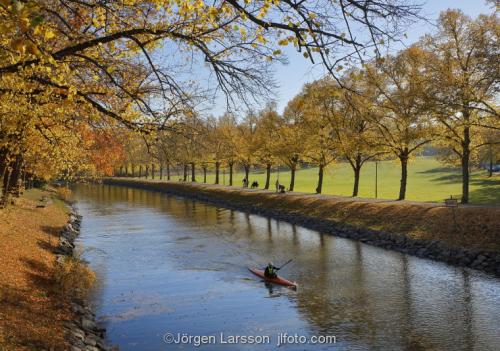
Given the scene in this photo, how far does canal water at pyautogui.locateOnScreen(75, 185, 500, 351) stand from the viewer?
51.4 ft

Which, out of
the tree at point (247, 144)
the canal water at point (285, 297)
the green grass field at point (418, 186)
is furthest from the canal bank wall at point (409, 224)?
the tree at point (247, 144)

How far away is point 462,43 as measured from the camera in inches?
1318

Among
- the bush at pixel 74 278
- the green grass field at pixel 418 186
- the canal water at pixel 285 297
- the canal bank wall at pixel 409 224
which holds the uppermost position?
the green grass field at pixel 418 186

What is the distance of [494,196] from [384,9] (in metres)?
42.7

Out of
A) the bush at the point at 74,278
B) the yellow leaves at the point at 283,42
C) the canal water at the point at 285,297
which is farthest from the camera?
the bush at the point at 74,278

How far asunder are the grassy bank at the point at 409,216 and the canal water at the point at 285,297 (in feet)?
9.85

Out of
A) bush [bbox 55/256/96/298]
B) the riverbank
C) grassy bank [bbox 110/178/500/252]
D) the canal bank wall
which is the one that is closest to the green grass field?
grassy bank [bbox 110/178/500/252]

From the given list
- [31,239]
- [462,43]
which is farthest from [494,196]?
[31,239]

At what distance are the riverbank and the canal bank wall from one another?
2090 centimetres

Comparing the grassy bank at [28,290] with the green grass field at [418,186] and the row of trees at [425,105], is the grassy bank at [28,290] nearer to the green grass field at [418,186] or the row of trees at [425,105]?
the row of trees at [425,105]

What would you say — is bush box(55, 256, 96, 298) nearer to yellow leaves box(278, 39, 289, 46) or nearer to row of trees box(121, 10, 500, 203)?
row of trees box(121, 10, 500, 203)

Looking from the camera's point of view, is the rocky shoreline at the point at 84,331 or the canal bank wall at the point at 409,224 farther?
the canal bank wall at the point at 409,224

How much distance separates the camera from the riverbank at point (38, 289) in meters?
12.3

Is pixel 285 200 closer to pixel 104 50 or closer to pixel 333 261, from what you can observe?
pixel 333 261
